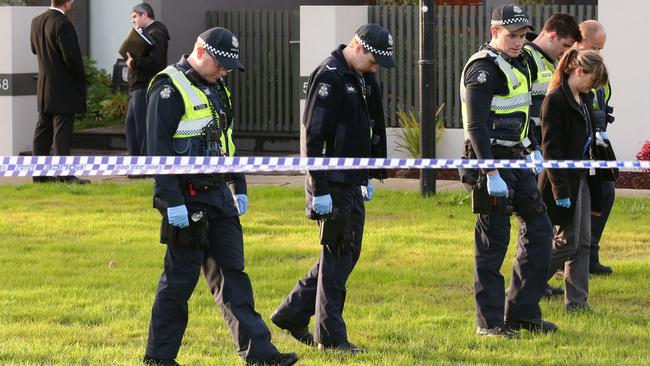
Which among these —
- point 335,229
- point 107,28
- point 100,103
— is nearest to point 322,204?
point 335,229

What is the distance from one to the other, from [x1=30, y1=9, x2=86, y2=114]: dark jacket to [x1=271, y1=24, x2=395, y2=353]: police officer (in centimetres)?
756

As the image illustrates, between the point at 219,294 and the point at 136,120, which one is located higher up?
the point at 136,120

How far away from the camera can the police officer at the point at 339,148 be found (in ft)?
26.3

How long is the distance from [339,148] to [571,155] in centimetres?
177

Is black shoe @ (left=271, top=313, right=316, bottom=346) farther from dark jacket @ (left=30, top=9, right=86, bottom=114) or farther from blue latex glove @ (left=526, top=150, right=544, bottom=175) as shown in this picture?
dark jacket @ (left=30, top=9, right=86, bottom=114)

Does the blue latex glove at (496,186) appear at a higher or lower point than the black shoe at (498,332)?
higher

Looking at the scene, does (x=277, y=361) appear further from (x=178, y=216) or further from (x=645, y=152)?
(x=645, y=152)

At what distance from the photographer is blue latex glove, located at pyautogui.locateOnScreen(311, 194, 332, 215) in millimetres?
7949

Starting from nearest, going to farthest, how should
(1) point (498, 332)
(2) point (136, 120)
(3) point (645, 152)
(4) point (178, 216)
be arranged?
(4) point (178, 216) → (1) point (498, 332) → (2) point (136, 120) → (3) point (645, 152)

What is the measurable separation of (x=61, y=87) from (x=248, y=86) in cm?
401

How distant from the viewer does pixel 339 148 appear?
8102 millimetres

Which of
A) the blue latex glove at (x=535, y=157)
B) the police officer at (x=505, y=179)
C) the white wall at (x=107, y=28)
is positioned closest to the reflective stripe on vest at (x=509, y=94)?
the police officer at (x=505, y=179)

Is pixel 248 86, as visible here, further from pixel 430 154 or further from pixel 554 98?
pixel 554 98

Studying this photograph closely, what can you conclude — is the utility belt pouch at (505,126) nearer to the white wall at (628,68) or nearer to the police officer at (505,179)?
the police officer at (505,179)
